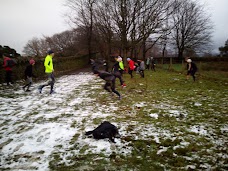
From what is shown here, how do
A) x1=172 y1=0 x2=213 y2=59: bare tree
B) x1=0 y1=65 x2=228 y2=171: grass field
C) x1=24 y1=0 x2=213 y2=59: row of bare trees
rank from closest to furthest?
x1=0 y1=65 x2=228 y2=171: grass field
x1=24 y1=0 x2=213 y2=59: row of bare trees
x1=172 y1=0 x2=213 y2=59: bare tree

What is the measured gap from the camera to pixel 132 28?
21.2m

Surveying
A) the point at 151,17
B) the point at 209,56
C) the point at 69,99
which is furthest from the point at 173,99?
the point at 209,56

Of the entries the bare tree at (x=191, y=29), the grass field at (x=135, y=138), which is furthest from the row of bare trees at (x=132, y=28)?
the grass field at (x=135, y=138)

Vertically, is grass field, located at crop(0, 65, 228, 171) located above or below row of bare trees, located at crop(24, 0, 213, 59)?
below

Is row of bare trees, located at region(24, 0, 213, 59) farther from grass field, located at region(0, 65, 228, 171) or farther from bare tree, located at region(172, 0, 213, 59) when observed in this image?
grass field, located at region(0, 65, 228, 171)

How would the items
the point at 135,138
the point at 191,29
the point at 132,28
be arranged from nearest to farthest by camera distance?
the point at 135,138
the point at 132,28
the point at 191,29

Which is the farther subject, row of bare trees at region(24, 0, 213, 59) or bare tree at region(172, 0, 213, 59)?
bare tree at region(172, 0, 213, 59)

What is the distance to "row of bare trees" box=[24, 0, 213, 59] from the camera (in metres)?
20.4

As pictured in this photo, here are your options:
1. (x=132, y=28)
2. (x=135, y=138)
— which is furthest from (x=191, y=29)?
(x=135, y=138)

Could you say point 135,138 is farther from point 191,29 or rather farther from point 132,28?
point 191,29

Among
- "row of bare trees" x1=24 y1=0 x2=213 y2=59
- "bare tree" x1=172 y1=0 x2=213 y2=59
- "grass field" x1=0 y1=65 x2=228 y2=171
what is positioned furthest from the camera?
"bare tree" x1=172 y1=0 x2=213 y2=59

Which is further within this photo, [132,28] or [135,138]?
[132,28]

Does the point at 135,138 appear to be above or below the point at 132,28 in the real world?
below

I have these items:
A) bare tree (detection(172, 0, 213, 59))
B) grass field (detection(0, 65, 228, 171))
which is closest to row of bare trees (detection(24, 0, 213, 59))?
bare tree (detection(172, 0, 213, 59))
